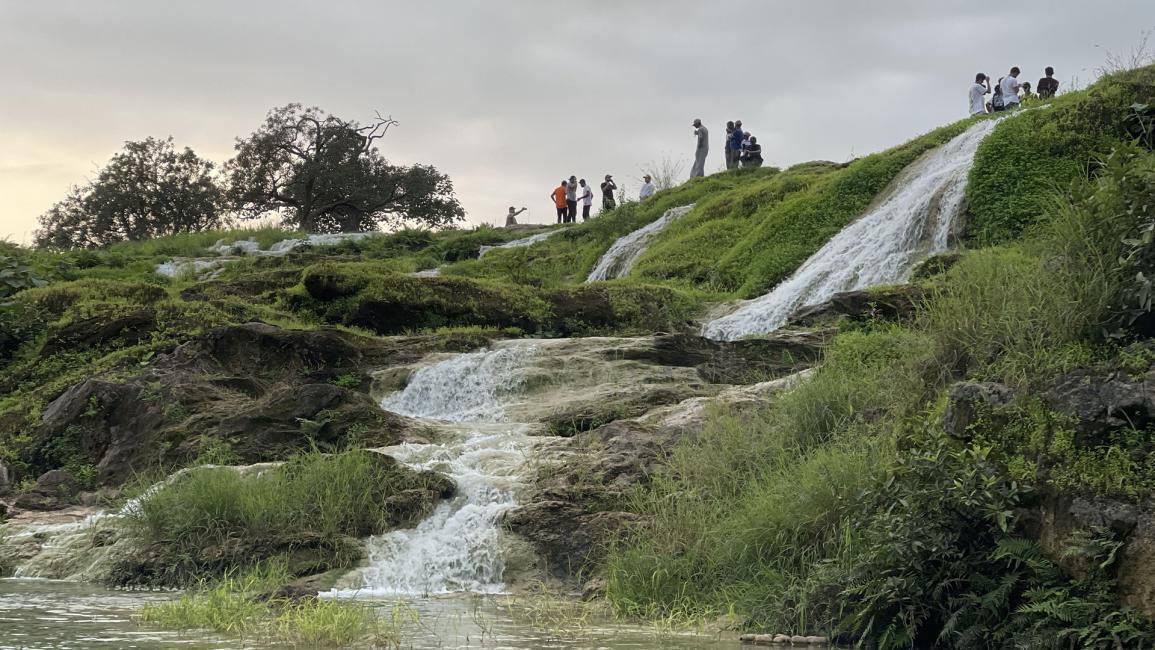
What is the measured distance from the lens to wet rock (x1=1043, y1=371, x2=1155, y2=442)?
6258 mm

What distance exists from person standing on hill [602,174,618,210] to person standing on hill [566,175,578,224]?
2139 mm

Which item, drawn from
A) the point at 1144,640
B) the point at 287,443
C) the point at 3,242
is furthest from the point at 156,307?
the point at 1144,640

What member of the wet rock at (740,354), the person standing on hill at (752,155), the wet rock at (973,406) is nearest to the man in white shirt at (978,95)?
the person standing on hill at (752,155)

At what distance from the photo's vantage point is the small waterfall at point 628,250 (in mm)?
28875

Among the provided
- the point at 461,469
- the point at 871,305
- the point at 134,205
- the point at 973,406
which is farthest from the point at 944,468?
the point at 134,205

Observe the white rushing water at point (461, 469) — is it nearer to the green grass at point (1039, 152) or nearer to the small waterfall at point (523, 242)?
the green grass at point (1039, 152)

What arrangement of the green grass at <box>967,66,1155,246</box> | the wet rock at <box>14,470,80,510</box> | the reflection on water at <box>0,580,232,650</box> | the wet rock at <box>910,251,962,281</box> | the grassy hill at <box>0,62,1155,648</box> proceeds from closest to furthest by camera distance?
the grassy hill at <box>0,62,1155,648</box> < the reflection on water at <box>0,580,232,650</box> < the wet rock at <box>14,470,80,510</box> < the wet rock at <box>910,251,962,281</box> < the green grass at <box>967,66,1155,246</box>

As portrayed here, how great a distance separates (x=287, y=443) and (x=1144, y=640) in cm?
885

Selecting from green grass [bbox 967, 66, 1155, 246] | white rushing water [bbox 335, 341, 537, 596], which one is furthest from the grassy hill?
green grass [bbox 967, 66, 1155, 246]

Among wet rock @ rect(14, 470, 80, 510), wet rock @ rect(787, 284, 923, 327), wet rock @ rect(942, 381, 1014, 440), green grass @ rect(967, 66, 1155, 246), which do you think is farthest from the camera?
green grass @ rect(967, 66, 1155, 246)

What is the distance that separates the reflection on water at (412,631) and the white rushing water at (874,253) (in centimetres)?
1039

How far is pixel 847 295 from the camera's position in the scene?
15195 mm

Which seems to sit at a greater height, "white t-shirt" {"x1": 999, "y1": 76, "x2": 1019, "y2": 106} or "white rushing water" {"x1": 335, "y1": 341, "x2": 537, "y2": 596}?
"white t-shirt" {"x1": 999, "y1": 76, "x2": 1019, "y2": 106}

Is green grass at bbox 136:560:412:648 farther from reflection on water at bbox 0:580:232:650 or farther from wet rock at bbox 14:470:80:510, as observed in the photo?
wet rock at bbox 14:470:80:510
